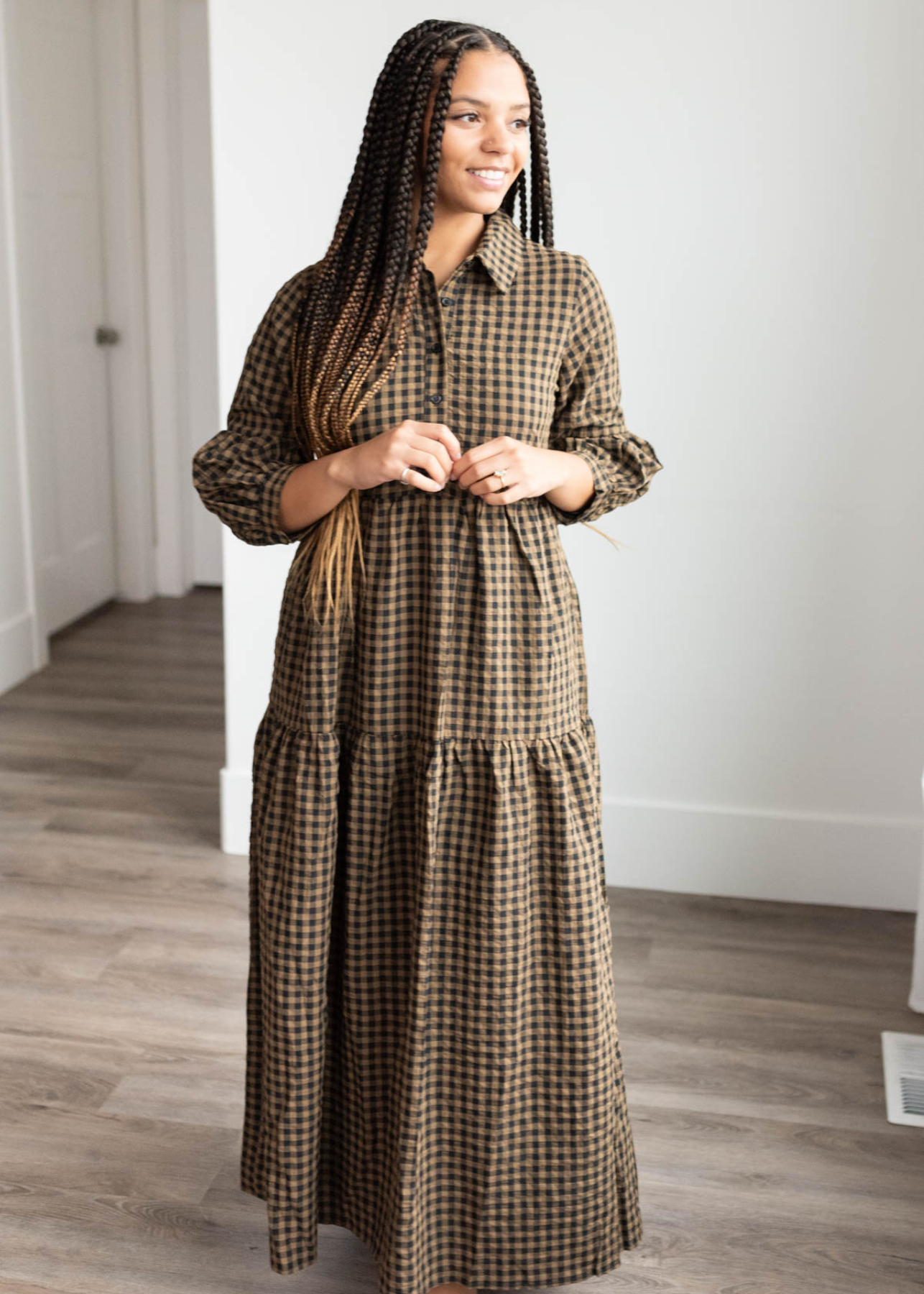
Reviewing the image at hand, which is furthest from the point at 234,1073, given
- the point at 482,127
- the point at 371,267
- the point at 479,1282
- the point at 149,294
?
the point at 149,294

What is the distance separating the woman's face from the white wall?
119 centimetres

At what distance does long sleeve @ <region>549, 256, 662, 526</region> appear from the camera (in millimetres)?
1452

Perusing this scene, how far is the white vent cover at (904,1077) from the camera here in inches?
81.3

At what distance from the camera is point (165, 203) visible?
182 inches

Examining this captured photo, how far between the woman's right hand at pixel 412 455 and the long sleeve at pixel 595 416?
0.62ft

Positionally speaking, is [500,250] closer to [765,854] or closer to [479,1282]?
[479,1282]

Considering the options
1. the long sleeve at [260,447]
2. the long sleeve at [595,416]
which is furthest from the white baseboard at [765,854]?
the long sleeve at [260,447]

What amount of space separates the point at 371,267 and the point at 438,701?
46 cm

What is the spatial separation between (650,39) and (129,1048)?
6.50 feet

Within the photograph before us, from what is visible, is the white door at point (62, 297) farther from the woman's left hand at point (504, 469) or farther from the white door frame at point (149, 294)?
the woman's left hand at point (504, 469)

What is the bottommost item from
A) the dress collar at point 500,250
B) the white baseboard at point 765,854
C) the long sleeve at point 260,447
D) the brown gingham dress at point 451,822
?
the white baseboard at point 765,854

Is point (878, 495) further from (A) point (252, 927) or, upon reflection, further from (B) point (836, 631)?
(A) point (252, 927)

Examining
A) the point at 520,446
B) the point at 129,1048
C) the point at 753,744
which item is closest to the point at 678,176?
the point at 753,744

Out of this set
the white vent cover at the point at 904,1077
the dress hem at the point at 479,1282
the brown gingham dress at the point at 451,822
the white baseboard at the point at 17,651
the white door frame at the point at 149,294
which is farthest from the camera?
the white door frame at the point at 149,294
